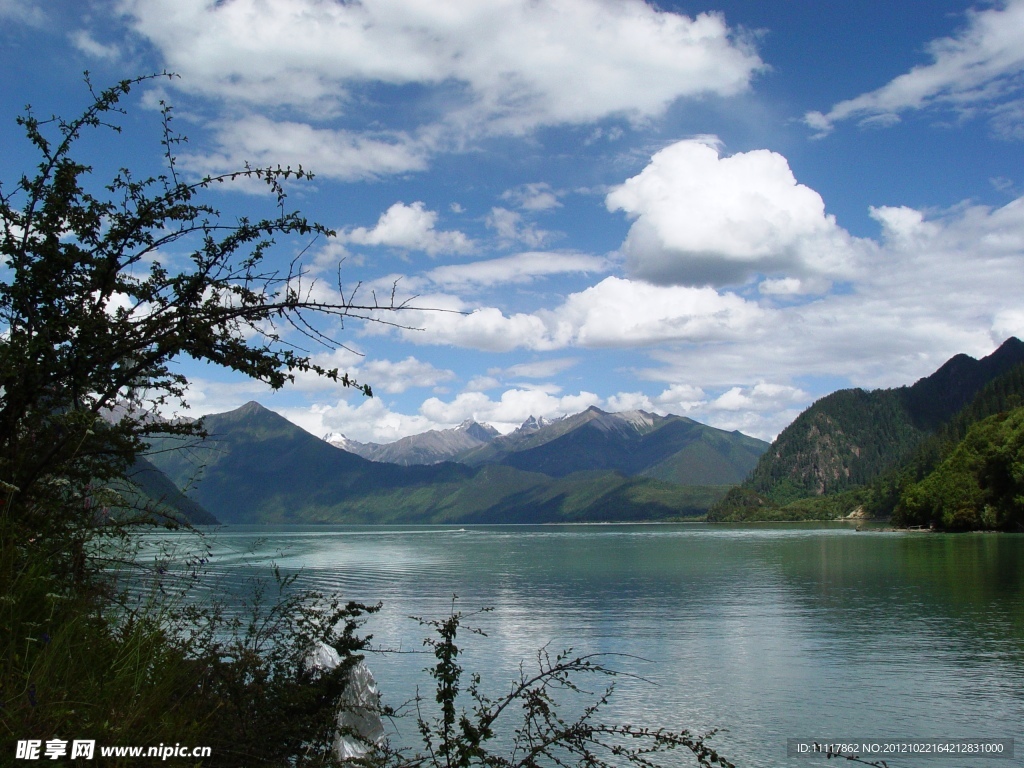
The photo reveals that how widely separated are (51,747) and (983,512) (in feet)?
479

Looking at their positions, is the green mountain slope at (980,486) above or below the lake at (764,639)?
above

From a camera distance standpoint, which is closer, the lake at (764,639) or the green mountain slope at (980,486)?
the lake at (764,639)

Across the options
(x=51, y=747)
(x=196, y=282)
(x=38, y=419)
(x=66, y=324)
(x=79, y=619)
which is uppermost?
(x=196, y=282)

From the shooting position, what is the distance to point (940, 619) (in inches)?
1459

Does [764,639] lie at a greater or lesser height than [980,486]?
lesser

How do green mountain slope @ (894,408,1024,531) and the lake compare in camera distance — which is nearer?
the lake

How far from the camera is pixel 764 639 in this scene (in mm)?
32844

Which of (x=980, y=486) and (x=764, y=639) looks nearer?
(x=764, y=639)

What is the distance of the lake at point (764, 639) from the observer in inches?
806

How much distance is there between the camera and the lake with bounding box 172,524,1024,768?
2047 cm

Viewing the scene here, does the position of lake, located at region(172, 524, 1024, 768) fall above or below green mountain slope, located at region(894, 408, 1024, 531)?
below

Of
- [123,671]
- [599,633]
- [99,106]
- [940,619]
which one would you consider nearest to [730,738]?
[599,633]

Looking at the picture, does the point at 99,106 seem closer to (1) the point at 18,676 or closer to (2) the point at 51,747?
(1) the point at 18,676

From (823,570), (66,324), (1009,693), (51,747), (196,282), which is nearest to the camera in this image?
(51,747)
